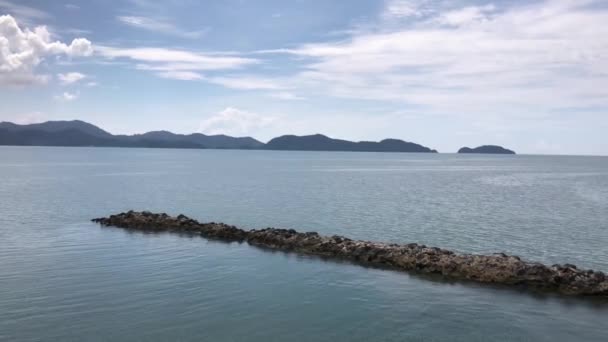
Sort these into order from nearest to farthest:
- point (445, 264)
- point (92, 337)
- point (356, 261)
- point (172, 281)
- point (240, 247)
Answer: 1. point (92, 337)
2. point (172, 281)
3. point (445, 264)
4. point (356, 261)
5. point (240, 247)

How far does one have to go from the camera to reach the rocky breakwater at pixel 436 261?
26297 millimetres

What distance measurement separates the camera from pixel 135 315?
21.2 metres

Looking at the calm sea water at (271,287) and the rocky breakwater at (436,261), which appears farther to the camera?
the rocky breakwater at (436,261)

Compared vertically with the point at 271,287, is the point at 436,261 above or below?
above

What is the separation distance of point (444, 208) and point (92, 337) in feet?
163

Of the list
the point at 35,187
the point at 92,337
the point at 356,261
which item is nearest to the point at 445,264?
the point at 356,261

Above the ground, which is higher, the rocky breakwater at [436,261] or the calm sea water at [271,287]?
the rocky breakwater at [436,261]

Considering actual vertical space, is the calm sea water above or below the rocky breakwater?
below

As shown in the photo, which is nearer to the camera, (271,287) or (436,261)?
(271,287)

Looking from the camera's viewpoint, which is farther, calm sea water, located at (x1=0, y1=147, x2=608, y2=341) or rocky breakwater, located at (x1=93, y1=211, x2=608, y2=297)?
rocky breakwater, located at (x1=93, y1=211, x2=608, y2=297)

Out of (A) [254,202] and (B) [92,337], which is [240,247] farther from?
(A) [254,202]

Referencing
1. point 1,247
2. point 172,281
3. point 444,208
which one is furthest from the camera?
point 444,208

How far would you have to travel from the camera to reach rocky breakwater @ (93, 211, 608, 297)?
26.3m

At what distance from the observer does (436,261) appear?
2988 cm
